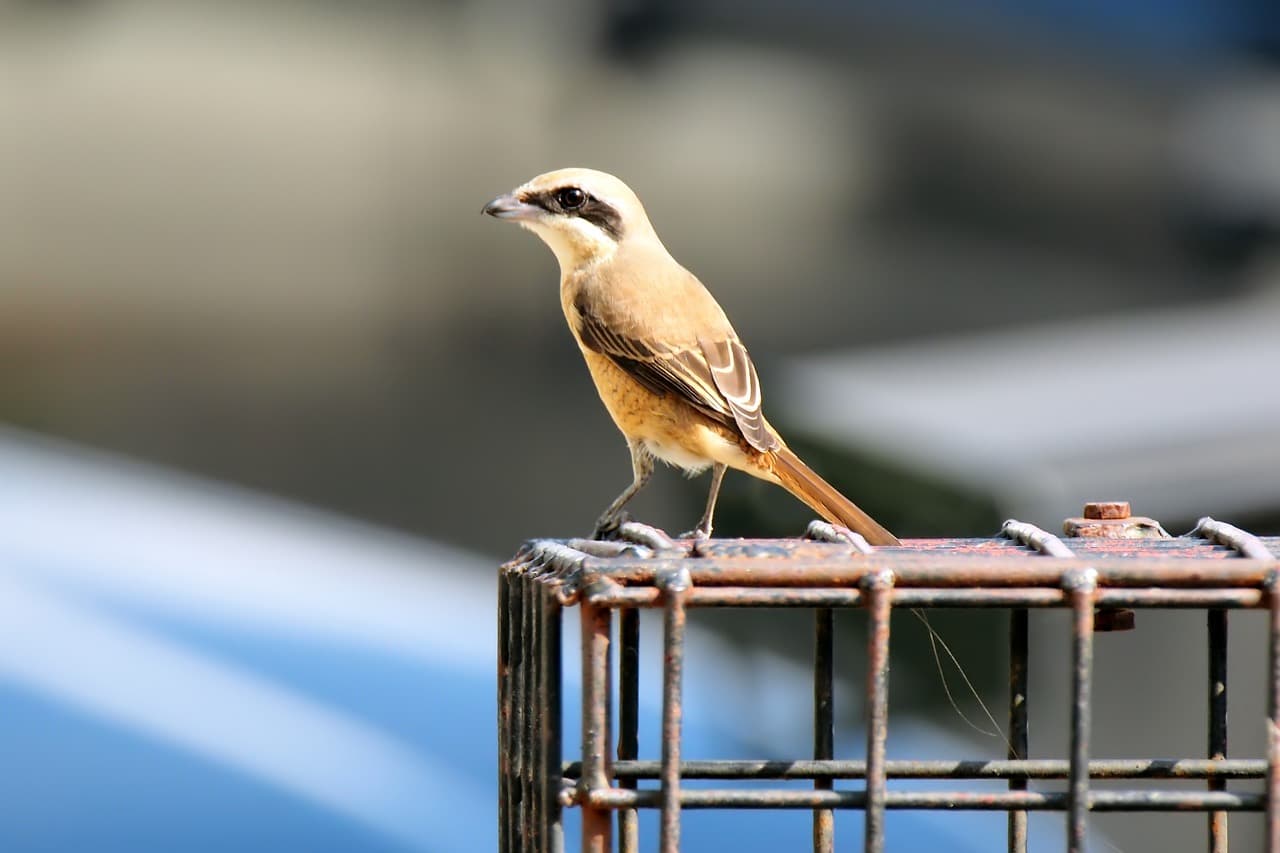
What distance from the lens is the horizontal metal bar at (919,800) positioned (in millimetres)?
1243

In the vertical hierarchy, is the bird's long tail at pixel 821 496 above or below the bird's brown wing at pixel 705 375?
below

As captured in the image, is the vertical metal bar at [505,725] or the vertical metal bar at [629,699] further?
the vertical metal bar at [505,725]

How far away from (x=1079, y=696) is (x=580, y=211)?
68.4 inches

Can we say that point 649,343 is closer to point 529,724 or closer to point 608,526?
point 608,526

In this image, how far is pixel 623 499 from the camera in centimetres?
230

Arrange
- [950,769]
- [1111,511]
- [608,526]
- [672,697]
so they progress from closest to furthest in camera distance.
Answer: [672,697], [950,769], [1111,511], [608,526]

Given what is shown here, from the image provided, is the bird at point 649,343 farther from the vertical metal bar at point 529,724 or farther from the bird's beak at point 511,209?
the vertical metal bar at point 529,724

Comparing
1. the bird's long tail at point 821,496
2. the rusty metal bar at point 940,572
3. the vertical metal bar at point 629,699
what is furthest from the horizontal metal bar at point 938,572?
the bird's long tail at point 821,496

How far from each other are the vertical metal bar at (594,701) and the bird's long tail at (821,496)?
33.6 inches

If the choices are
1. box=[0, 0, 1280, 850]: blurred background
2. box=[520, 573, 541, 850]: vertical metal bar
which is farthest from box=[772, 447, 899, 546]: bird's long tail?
box=[0, 0, 1280, 850]: blurred background

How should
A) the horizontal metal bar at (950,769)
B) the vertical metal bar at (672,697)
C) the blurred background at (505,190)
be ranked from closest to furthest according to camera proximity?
the vertical metal bar at (672,697), the horizontal metal bar at (950,769), the blurred background at (505,190)

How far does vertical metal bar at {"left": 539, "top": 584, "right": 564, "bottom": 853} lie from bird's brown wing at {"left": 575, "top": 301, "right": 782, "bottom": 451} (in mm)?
1246

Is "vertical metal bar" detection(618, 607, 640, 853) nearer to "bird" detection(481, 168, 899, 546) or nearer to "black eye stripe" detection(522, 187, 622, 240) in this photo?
"bird" detection(481, 168, 899, 546)

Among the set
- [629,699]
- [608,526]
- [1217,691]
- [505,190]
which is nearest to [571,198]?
[608,526]
